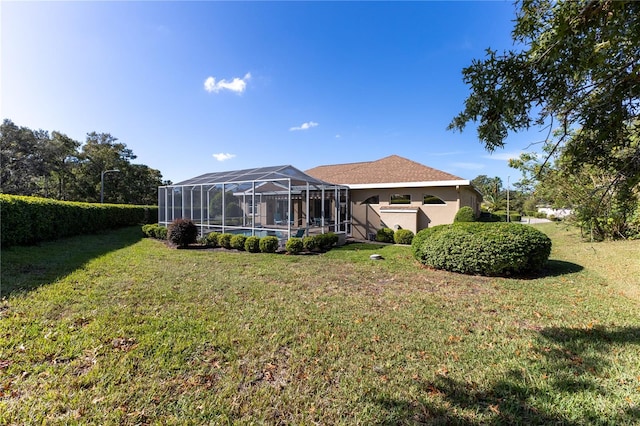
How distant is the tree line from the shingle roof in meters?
19.1

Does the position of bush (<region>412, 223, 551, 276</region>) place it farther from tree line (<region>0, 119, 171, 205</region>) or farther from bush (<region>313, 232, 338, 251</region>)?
tree line (<region>0, 119, 171, 205</region>)

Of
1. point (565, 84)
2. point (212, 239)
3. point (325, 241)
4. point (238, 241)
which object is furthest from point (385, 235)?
point (565, 84)

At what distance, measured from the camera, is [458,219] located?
12688 millimetres

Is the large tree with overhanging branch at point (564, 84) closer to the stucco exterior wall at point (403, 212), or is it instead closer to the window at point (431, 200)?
the stucco exterior wall at point (403, 212)

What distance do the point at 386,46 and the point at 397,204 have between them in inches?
296

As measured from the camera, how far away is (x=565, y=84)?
2.90 metres

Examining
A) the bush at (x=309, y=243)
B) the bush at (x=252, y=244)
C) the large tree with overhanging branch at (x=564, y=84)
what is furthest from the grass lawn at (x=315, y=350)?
the bush at (x=252, y=244)

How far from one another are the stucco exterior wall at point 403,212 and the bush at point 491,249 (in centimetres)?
591

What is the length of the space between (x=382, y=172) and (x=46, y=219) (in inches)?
638

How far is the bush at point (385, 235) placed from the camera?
1345 centimetres

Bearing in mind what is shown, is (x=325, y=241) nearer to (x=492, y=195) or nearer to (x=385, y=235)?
(x=385, y=235)

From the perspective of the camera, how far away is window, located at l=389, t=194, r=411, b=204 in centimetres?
1436

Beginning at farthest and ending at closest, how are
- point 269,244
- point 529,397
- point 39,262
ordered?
point 269,244
point 39,262
point 529,397

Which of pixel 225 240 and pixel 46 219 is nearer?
pixel 46 219
